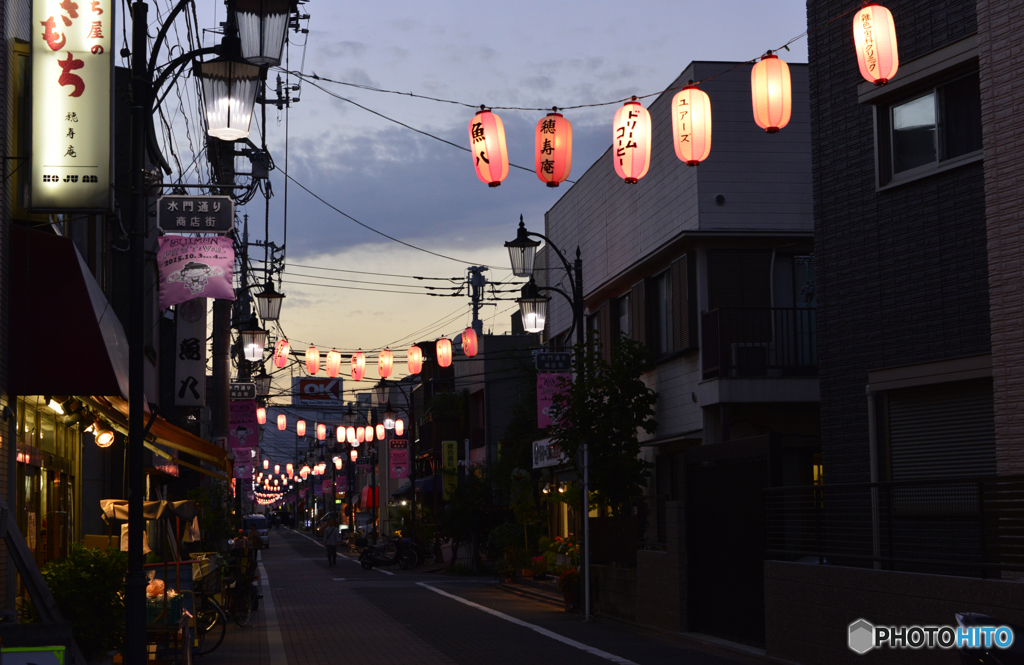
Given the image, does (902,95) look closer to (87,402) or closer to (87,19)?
(87,19)

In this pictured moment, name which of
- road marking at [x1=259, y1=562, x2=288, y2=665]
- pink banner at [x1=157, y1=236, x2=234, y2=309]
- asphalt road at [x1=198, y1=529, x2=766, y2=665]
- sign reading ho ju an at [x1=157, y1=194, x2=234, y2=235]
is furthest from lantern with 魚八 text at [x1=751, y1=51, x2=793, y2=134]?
road marking at [x1=259, y1=562, x2=288, y2=665]

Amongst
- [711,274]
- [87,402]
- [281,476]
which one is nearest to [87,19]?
[87,402]

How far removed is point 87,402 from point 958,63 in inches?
492

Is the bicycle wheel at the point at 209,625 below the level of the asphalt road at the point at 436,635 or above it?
above

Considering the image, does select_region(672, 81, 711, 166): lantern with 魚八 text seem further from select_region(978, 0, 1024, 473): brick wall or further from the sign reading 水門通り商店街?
the sign reading 水門通り商店街

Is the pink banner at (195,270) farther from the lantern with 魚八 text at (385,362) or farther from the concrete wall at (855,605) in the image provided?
the lantern with 魚八 text at (385,362)

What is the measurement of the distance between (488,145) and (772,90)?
16.5 feet

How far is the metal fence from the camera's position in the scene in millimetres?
10797

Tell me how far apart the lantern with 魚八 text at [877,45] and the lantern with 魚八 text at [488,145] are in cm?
660

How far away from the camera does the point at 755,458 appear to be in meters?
15.8

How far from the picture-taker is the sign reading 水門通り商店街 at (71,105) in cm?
1213

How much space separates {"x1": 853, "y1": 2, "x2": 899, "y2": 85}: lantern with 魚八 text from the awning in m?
9.95

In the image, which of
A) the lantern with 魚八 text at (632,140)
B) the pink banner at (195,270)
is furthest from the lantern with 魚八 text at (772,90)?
the pink banner at (195,270)

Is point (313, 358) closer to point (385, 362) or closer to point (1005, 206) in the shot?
point (385, 362)
